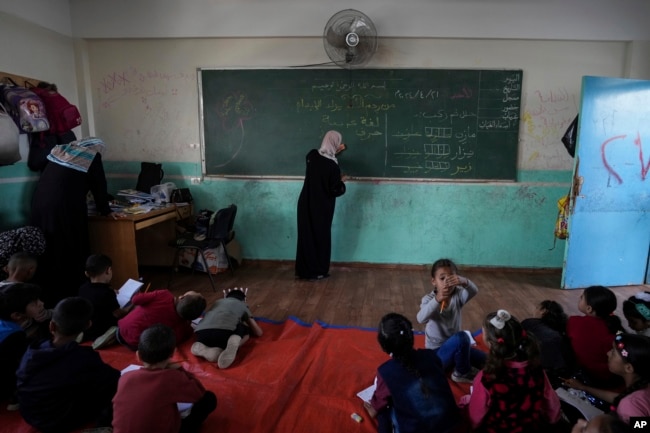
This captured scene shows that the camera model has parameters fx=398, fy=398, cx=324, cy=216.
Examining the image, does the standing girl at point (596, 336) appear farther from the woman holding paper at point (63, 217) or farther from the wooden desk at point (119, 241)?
the woman holding paper at point (63, 217)

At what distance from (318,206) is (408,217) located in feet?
3.41

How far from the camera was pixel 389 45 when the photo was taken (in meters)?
4.11

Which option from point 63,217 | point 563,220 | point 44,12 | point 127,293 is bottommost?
point 127,293

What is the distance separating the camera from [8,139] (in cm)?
306

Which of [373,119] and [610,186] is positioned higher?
[373,119]

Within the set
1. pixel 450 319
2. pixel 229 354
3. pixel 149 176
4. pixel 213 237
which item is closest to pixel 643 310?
pixel 450 319

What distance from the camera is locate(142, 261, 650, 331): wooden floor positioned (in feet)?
10.6

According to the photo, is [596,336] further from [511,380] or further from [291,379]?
[291,379]

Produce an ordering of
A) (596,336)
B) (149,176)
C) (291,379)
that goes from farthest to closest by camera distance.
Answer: (149,176)
(291,379)
(596,336)

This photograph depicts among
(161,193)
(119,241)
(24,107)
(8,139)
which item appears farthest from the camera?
(161,193)

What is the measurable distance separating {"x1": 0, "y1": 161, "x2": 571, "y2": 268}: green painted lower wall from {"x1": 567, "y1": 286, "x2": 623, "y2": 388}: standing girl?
223 centimetres

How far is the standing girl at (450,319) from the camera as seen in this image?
6.90ft

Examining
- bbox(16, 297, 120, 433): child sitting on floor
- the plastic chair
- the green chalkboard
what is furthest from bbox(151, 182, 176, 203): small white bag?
bbox(16, 297, 120, 433): child sitting on floor

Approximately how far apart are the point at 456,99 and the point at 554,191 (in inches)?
56.5
